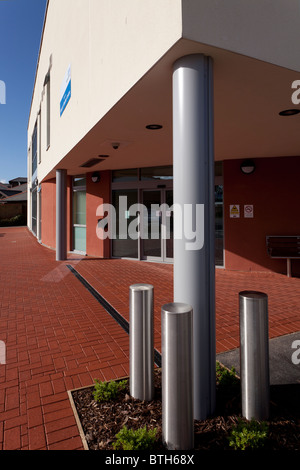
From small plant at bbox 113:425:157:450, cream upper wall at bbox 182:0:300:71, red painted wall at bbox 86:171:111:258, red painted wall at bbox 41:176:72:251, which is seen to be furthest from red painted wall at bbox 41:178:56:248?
small plant at bbox 113:425:157:450

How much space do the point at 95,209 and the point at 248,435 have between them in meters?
10.2

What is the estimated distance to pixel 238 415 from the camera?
8.55ft

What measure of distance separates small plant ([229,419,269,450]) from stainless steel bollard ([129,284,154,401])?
2.71ft

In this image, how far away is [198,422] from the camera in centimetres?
255

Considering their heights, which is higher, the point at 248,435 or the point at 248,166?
the point at 248,166

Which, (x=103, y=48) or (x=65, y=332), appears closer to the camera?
(x=65, y=332)

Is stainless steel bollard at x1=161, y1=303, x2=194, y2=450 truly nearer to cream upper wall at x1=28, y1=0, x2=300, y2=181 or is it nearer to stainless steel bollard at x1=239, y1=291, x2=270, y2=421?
stainless steel bollard at x1=239, y1=291, x2=270, y2=421

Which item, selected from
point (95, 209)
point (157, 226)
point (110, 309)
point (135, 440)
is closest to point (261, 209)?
point (157, 226)

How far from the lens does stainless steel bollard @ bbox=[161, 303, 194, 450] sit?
2180mm

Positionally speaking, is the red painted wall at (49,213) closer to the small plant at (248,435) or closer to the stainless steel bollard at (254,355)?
the stainless steel bollard at (254,355)

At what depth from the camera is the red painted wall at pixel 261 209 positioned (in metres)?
8.44

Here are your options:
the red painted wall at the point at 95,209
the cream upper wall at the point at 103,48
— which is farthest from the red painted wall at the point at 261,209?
the cream upper wall at the point at 103,48

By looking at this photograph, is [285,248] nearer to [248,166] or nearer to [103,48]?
[248,166]
